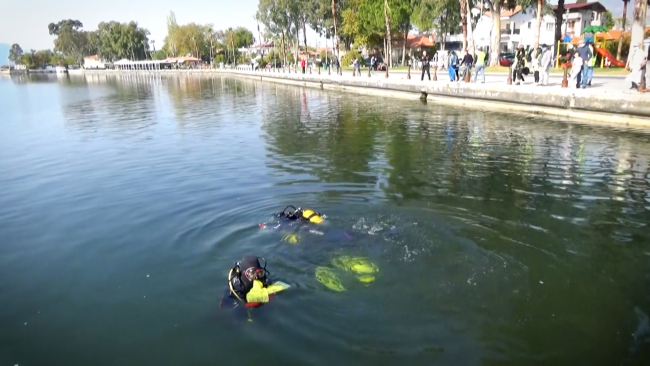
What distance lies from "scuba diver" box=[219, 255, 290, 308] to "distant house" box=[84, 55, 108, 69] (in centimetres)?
16926

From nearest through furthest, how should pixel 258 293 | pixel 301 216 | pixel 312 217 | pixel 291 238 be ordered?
pixel 258 293 → pixel 291 238 → pixel 312 217 → pixel 301 216

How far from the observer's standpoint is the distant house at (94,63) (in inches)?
6226

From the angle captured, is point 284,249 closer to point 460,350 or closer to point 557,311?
point 460,350

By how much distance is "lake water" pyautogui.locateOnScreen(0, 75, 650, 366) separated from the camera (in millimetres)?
5012

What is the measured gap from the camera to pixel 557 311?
214 inches

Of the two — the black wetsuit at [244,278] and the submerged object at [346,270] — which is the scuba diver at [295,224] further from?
the black wetsuit at [244,278]

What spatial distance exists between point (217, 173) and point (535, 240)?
25.4ft

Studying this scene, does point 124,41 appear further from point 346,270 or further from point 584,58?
point 346,270

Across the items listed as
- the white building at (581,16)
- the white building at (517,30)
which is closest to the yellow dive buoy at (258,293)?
the white building at (517,30)

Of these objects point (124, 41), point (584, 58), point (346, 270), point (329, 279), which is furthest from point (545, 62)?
point (124, 41)

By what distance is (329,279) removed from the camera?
6148 millimetres

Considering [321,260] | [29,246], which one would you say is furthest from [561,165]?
[29,246]

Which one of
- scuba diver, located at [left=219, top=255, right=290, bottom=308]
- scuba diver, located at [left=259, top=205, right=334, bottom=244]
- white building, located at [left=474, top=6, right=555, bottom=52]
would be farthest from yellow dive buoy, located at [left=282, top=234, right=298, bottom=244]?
white building, located at [left=474, top=6, right=555, bottom=52]

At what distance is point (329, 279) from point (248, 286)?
1.12 metres
